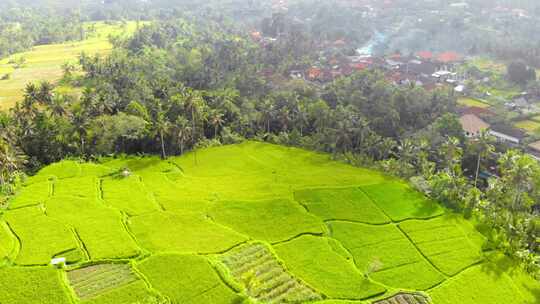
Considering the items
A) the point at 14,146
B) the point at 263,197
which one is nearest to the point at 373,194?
the point at 263,197

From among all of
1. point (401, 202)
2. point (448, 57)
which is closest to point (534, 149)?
point (401, 202)

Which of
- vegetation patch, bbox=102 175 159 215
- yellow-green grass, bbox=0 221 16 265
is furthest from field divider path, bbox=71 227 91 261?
vegetation patch, bbox=102 175 159 215

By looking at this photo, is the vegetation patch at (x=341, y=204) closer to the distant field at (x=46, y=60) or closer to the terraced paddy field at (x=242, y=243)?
the terraced paddy field at (x=242, y=243)

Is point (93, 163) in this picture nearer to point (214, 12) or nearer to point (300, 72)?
point (300, 72)

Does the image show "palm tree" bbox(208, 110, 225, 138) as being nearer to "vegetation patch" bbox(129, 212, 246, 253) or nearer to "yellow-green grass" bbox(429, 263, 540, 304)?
"vegetation patch" bbox(129, 212, 246, 253)

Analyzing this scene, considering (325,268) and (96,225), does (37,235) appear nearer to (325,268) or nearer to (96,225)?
(96,225)
